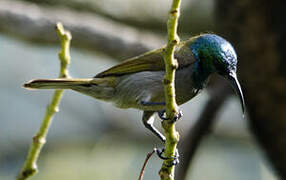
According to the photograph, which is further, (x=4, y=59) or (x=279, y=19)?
(x=4, y=59)

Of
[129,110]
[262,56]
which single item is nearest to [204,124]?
[262,56]

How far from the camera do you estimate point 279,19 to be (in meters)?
4.92

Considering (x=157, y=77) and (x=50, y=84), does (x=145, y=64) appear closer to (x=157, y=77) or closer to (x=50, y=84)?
(x=157, y=77)

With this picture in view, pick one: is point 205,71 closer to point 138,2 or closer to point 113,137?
point 138,2

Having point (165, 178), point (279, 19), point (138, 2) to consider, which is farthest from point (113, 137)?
point (165, 178)

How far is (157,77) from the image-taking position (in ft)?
10.8

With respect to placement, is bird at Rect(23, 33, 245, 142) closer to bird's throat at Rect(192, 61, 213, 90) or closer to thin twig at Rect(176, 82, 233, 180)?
bird's throat at Rect(192, 61, 213, 90)

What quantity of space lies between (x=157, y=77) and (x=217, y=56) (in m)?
0.40

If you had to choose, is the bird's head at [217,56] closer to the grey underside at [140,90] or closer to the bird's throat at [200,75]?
the bird's throat at [200,75]

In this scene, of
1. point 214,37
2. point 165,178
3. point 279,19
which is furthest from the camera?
point 279,19

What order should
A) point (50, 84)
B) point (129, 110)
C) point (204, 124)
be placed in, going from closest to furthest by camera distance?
point (50, 84), point (204, 124), point (129, 110)

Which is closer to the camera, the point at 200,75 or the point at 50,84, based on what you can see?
the point at 50,84

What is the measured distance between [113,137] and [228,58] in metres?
4.09

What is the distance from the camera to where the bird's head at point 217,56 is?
308 centimetres
